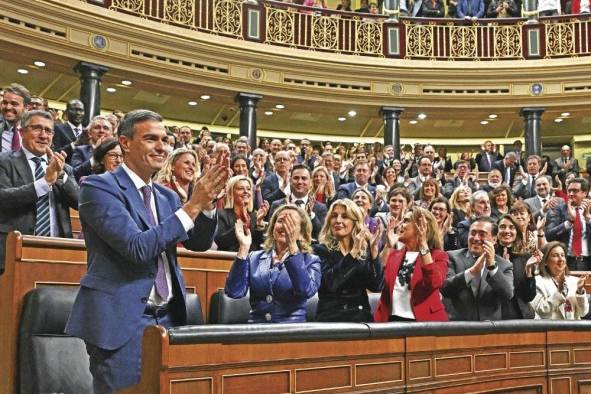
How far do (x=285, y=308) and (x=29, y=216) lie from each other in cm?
115

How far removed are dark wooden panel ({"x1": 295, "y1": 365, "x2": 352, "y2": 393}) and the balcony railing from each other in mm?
8762

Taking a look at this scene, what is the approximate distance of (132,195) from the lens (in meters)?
1.90

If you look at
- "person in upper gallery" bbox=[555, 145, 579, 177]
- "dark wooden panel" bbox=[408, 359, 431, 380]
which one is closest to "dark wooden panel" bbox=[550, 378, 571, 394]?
"dark wooden panel" bbox=[408, 359, 431, 380]

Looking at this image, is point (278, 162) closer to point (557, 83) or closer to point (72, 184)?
point (72, 184)

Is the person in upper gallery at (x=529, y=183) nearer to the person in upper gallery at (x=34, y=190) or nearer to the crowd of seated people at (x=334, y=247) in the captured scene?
the crowd of seated people at (x=334, y=247)

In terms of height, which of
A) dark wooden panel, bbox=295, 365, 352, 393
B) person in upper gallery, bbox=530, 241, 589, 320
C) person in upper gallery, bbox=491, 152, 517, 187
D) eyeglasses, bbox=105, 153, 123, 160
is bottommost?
dark wooden panel, bbox=295, 365, 352, 393

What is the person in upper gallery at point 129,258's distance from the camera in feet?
5.80

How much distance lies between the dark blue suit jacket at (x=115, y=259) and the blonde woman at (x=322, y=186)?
3.26 meters

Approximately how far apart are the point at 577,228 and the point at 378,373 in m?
3.98

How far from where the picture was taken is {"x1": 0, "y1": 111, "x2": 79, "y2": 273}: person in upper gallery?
2918mm

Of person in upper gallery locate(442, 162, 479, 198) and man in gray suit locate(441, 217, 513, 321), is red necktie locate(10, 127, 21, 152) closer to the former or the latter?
man in gray suit locate(441, 217, 513, 321)

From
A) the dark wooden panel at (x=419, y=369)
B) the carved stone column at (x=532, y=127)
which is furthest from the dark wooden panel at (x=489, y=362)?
the carved stone column at (x=532, y=127)

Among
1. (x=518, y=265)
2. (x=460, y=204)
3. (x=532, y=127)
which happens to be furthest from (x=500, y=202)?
(x=532, y=127)

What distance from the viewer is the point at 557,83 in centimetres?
1110
